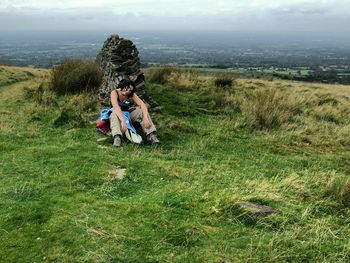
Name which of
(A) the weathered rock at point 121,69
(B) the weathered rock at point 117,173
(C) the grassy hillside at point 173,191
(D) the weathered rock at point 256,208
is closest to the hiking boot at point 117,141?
(C) the grassy hillside at point 173,191

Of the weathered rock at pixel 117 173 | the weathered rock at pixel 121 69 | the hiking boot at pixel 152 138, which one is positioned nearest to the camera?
the weathered rock at pixel 117 173

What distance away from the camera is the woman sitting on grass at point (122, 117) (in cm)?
896

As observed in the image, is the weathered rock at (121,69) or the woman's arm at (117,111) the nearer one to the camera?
the woman's arm at (117,111)

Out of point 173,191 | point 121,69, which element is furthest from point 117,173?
point 121,69

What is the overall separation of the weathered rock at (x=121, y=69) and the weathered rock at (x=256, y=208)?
279 inches

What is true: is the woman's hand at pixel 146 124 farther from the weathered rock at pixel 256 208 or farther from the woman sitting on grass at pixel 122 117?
the weathered rock at pixel 256 208

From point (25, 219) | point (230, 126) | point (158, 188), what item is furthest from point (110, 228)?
point (230, 126)

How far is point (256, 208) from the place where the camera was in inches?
215

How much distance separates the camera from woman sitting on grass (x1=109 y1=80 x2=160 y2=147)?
8.96 m

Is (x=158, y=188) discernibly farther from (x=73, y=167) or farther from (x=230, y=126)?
(x=230, y=126)

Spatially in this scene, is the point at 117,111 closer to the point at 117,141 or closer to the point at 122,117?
the point at 122,117

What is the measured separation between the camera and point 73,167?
7.00m

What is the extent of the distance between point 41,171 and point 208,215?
2.88 meters

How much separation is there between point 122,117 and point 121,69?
13.0 ft
